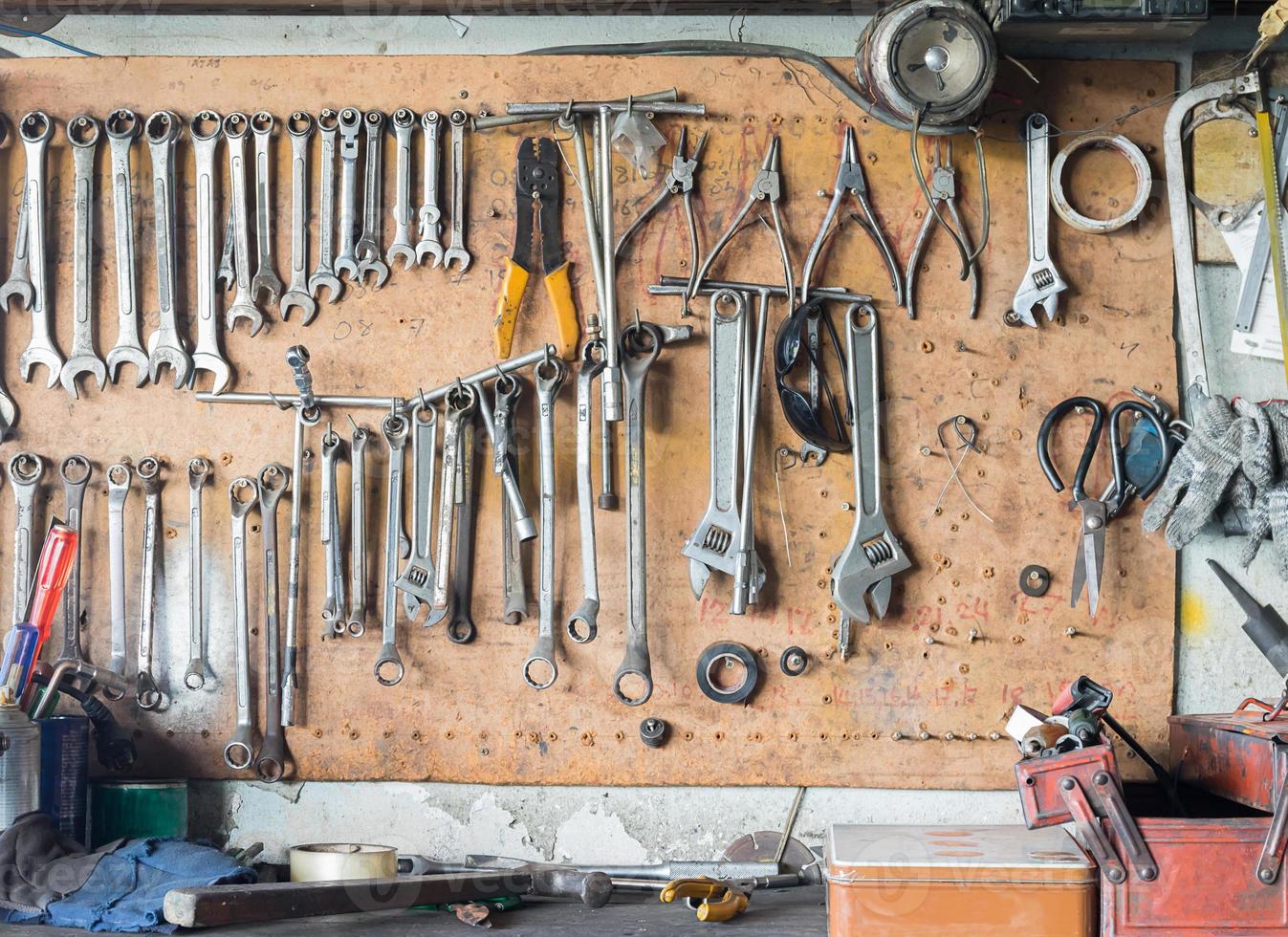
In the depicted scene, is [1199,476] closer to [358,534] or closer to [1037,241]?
[1037,241]

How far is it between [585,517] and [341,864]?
710 mm

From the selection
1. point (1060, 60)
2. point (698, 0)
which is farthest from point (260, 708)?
point (1060, 60)

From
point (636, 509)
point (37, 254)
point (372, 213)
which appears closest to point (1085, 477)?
point (636, 509)

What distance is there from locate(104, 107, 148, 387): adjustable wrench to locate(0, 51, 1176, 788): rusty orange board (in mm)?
31

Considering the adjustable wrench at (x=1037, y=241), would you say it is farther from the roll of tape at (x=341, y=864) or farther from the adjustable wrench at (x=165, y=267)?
the adjustable wrench at (x=165, y=267)

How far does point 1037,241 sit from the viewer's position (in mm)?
2080

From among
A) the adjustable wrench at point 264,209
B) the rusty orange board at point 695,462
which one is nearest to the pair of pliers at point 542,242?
the rusty orange board at point 695,462

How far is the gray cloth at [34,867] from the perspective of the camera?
173cm

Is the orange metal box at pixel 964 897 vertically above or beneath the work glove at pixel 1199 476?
beneath

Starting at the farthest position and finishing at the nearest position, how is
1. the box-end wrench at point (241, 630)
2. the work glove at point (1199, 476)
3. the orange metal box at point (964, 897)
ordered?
the box-end wrench at point (241, 630) < the work glove at point (1199, 476) < the orange metal box at point (964, 897)

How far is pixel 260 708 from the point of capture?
2092 mm

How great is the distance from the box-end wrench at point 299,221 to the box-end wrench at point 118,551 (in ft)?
1.43

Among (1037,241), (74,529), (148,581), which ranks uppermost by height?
(1037,241)

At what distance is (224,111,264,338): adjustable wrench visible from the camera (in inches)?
83.6
